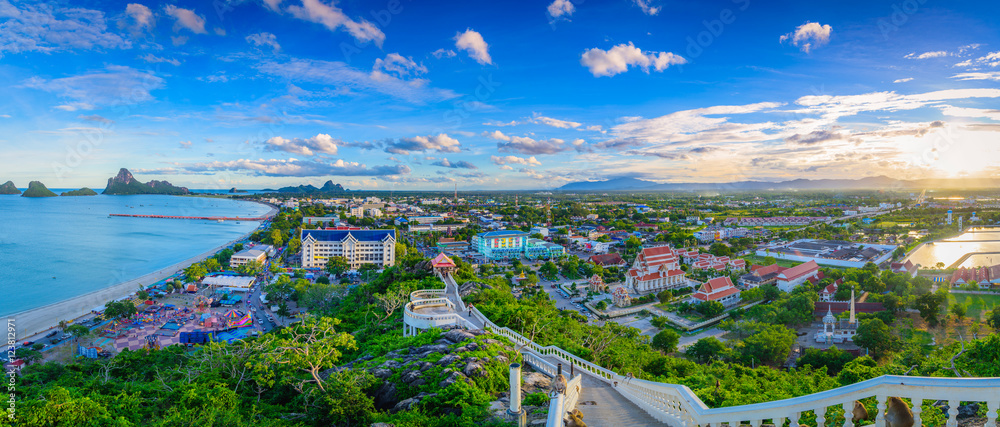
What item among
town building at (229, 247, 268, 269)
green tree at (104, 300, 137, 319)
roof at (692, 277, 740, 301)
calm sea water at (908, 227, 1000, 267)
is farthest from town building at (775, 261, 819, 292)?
town building at (229, 247, 268, 269)

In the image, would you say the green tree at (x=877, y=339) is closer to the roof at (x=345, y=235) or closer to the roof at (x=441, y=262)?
the roof at (x=441, y=262)

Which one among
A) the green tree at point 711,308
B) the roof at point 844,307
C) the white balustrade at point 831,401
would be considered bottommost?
the green tree at point 711,308

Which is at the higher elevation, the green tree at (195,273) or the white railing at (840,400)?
the white railing at (840,400)

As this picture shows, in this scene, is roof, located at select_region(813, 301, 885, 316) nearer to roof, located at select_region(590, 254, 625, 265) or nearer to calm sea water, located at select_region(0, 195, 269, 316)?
roof, located at select_region(590, 254, 625, 265)

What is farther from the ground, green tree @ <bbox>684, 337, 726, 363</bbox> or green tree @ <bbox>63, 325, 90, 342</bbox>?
green tree @ <bbox>63, 325, 90, 342</bbox>

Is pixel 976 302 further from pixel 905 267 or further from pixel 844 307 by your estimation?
pixel 905 267

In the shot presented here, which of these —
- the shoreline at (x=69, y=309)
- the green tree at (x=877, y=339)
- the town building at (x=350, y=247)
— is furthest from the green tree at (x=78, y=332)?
the green tree at (x=877, y=339)

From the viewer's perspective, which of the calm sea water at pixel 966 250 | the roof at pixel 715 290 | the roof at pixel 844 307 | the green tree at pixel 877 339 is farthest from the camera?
the calm sea water at pixel 966 250
